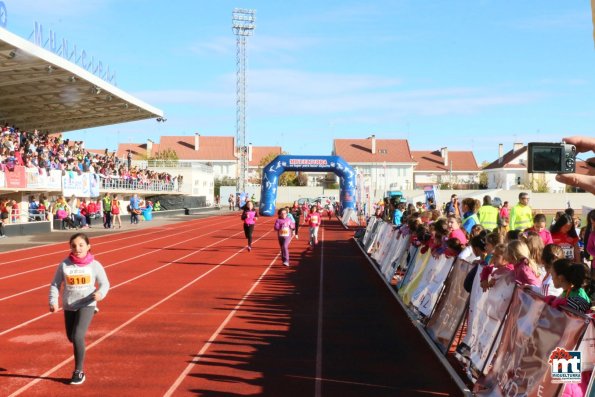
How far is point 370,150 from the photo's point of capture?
365 ft

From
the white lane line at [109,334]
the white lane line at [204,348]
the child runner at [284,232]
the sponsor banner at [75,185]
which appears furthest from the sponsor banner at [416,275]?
the sponsor banner at [75,185]

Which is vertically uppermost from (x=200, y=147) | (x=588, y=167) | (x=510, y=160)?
(x=200, y=147)

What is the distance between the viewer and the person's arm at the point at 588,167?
129 inches

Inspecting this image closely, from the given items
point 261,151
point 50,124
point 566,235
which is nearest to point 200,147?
point 261,151

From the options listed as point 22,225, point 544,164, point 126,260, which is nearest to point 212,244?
point 126,260

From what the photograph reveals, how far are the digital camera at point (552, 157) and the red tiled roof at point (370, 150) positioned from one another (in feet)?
343

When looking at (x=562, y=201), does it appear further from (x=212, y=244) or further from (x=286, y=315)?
(x=286, y=315)

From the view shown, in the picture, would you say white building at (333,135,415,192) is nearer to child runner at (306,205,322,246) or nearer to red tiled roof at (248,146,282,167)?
red tiled roof at (248,146,282,167)

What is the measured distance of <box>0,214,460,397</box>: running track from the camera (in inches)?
267

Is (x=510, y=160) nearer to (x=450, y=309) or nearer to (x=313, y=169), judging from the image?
(x=313, y=169)

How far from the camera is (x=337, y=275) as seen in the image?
15.5 meters

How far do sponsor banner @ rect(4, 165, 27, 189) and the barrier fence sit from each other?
73.5 ft

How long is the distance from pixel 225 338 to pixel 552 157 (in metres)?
5.81

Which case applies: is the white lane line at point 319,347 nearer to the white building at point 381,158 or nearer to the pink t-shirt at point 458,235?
the pink t-shirt at point 458,235
